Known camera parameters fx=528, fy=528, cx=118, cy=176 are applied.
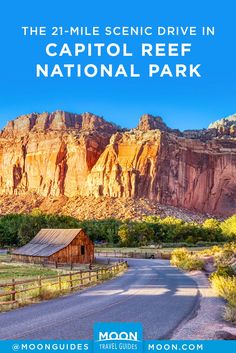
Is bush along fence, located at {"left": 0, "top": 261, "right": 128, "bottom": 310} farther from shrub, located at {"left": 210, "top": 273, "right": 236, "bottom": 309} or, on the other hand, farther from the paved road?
shrub, located at {"left": 210, "top": 273, "right": 236, "bottom": 309}

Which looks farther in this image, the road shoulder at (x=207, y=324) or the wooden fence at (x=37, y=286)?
the wooden fence at (x=37, y=286)

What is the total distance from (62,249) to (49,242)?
11.5 ft

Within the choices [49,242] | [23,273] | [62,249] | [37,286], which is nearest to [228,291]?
[37,286]

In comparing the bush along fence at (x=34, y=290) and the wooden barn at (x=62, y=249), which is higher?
the wooden barn at (x=62, y=249)

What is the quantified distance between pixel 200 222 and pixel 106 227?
49.1ft

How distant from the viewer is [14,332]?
1016cm

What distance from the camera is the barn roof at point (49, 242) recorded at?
44.2 m

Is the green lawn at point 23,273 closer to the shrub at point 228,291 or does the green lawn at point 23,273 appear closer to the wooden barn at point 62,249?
the wooden barn at point 62,249

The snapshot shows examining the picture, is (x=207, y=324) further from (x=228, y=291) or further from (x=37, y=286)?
(x=37, y=286)

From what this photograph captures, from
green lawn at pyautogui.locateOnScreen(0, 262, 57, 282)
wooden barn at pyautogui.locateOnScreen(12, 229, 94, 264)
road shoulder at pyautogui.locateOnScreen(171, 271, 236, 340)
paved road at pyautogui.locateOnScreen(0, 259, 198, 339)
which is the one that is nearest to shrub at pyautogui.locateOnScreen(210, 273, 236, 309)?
road shoulder at pyautogui.locateOnScreen(171, 271, 236, 340)

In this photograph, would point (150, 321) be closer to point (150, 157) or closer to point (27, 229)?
point (27, 229)

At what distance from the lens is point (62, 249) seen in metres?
43.4

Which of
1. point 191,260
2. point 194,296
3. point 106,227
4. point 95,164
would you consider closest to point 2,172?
point 106,227

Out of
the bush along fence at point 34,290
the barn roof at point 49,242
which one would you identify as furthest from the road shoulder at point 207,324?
the barn roof at point 49,242
